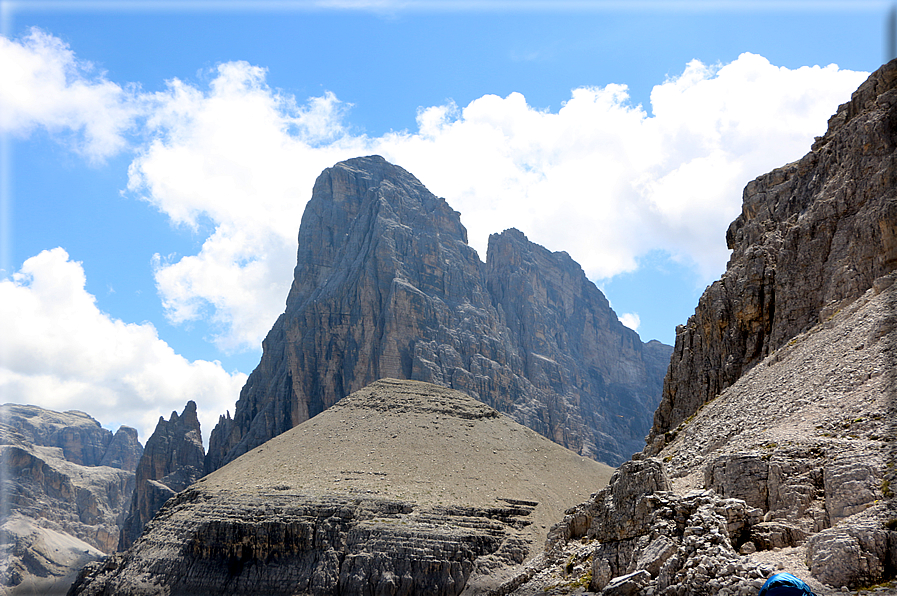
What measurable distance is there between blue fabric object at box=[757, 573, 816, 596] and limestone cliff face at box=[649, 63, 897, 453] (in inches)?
1707

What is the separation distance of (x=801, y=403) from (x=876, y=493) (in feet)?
48.4

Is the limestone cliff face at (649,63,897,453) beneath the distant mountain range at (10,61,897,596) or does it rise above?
above

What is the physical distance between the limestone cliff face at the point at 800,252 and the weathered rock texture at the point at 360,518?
37695mm

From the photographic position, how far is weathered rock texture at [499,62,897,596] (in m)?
28.6

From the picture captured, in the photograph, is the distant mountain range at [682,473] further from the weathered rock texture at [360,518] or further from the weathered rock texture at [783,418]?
the weathered rock texture at [360,518]

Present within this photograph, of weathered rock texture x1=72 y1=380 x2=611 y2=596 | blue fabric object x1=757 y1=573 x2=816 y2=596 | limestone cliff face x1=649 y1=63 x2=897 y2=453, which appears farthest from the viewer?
weathered rock texture x1=72 y1=380 x2=611 y2=596

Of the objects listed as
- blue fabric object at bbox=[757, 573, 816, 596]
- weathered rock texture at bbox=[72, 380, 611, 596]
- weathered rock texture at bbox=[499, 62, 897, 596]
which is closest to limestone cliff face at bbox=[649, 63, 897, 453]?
weathered rock texture at bbox=[499, 62, 897, 596]

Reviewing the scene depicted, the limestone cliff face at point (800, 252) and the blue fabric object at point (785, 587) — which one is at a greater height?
the limestone cliff face at point (800, 252)

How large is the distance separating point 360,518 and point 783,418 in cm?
7504

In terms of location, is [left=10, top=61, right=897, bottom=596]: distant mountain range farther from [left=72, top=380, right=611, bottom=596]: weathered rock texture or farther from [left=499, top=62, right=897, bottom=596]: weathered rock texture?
[left=72, top=380, right=611, bottom=596]: weathered rock texture

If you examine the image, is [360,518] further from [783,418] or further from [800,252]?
[783,418]

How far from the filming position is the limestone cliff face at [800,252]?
54875mm

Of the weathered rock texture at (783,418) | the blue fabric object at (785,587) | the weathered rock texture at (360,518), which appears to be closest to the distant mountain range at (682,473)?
the weathered rock texture at (783,418)

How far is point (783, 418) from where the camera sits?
1626 inches
